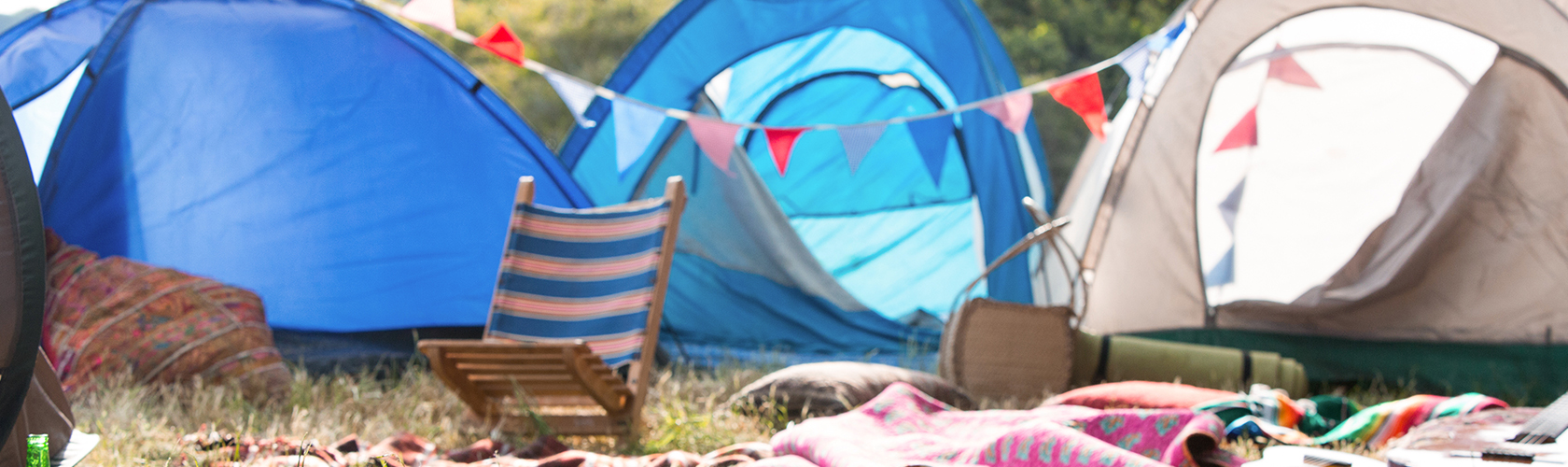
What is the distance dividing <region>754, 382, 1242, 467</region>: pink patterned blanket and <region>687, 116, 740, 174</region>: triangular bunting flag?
5.46 ft

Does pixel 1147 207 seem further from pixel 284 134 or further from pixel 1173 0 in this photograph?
pixel 1173 0

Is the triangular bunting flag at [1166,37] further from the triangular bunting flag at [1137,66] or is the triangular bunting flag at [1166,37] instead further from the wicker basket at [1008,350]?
the wicker basket at [1008,350]

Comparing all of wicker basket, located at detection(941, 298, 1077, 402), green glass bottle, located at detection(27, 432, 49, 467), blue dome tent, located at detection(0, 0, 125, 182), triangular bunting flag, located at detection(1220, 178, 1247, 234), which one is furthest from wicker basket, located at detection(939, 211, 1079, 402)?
blue dome tent, located at detection(0, 0, 125, 182)

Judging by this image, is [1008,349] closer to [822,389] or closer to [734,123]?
[822,389]

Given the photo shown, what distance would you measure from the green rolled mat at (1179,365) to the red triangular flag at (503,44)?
1.99 metres

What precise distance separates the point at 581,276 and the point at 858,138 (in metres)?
1.30

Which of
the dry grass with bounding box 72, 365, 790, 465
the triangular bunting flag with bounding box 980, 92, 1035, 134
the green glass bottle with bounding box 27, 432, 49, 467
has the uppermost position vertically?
the triangular bunting flag with bounding box 980, 92, 1035, 134

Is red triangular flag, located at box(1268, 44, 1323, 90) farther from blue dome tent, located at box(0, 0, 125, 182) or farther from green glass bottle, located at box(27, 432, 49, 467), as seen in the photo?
blue dome tent, located at box(0, 0, 125, 182)

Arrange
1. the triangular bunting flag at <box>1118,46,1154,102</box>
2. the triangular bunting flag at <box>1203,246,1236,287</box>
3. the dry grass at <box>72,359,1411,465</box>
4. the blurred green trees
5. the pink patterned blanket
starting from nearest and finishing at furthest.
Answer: the pink patterned blanket
the dry grass at <box>72,359,1411,465</box>
the triangular bunting flag at <box>1203,246,1236,287</box>
the triangular bunting flag at <box>1118,46,1154,102</box>
the blurred green trees

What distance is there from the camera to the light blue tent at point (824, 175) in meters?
4.16

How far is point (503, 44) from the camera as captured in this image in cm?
357

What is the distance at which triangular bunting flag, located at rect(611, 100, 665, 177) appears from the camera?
3.86 meters

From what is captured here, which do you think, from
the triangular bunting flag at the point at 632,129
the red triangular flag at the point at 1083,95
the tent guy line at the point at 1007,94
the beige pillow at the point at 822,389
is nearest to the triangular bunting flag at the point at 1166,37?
the tent guy line at the point at 1007,94

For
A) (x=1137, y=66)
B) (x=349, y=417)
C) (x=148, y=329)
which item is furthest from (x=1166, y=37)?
(x=148, y=329)
